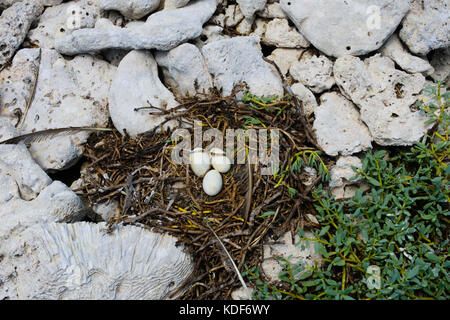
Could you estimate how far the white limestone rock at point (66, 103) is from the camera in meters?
3.31

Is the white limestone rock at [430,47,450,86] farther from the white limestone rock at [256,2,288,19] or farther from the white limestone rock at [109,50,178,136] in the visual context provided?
the white limestone rock at [109,50,178,136]

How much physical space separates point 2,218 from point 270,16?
8.71 ft

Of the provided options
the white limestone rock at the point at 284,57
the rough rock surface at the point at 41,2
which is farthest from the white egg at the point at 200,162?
the rough rock surface at the point at 41,2

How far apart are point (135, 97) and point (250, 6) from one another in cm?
126

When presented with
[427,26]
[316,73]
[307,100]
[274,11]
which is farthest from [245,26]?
[427,26]

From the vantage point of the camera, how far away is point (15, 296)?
2.71m

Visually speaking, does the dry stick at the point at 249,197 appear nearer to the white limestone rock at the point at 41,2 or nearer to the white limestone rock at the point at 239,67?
the white limestone rock at the point at 239,67

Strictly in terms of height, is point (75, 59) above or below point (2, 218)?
above

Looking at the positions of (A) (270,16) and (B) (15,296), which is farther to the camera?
(A) (270,16)

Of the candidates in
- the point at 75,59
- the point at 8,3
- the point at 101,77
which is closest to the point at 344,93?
the point at 101,77

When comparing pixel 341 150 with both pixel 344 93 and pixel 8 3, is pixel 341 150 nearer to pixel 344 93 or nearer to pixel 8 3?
pixel 344 93

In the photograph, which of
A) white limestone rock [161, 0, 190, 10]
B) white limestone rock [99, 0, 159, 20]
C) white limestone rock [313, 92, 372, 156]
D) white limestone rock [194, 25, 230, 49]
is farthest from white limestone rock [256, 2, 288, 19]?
white limestone rock [99, 0, 159, 20]

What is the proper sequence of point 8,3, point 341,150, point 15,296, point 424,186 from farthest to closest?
point 8,3 < point 341,150 < point 424,186 < point 15,296

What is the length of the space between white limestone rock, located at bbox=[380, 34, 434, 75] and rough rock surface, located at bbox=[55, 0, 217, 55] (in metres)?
1.52
